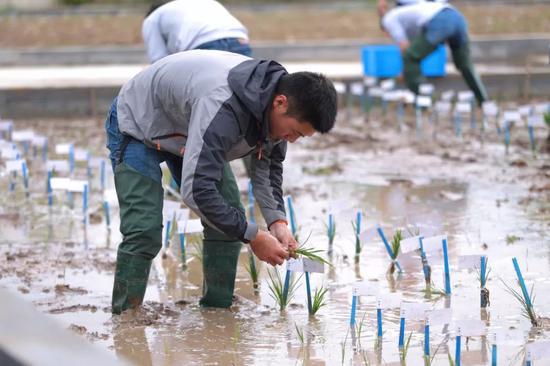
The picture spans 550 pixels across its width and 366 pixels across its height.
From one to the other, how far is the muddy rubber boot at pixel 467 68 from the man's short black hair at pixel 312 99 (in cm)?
680

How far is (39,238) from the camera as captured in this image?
6.86 m

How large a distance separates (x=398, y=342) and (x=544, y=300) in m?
0.97

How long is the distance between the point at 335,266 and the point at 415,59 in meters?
5.24

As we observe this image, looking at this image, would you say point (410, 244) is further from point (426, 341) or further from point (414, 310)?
point (426, 341)

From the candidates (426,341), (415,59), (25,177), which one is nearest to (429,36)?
(415,59)

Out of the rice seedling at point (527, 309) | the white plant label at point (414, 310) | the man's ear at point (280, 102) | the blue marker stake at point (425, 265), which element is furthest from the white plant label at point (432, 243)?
the man's ear at point (280, 102)

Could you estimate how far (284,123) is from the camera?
4.44 m

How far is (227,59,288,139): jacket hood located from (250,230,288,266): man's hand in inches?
16.5

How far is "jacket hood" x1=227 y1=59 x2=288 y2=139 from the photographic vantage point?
174 inches

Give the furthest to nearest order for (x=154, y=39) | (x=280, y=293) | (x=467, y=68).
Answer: (x=467, y=68) → (x=154, y=39) → (x=280, y=293)

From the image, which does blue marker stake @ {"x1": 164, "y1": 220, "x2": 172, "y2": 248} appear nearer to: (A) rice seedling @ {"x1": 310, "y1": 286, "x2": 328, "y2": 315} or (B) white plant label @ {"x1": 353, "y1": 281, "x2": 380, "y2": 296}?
(A) rice seedling @ {"x1": 310, "y1": 286, "x2": 328, "y2": 315}

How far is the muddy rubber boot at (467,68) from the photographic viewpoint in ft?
35.9

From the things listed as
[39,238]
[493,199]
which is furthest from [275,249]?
[493,199]

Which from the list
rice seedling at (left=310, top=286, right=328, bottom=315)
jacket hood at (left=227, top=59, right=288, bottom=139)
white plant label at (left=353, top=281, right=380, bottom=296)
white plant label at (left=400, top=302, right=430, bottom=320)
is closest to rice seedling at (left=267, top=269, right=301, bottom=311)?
rice seedling at (left=310, top=286, right=328, bottom=315)
